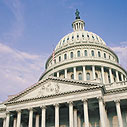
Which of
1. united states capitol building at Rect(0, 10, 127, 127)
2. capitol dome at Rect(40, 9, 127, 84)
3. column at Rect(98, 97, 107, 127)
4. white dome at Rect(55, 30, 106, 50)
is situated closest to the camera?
A: column at Rect(98, 97, 107, 127)

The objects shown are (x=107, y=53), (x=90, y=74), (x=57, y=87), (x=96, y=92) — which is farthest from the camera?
(x=107, y=53)

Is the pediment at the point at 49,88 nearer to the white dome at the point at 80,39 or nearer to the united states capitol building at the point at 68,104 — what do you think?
the united states capitol building at the point at 68,104

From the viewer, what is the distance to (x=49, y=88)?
1736 inches

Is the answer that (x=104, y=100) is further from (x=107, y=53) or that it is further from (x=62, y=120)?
(x=107, y=53)

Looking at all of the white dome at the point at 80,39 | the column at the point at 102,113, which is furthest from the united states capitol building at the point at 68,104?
the white dome at the point at 80,39

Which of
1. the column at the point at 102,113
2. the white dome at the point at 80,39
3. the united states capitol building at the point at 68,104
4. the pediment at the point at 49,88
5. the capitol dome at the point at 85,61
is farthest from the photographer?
the white dome at the point at 80,39

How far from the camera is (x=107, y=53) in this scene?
234ft

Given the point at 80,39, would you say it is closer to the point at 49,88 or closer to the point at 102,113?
the point at 49,88

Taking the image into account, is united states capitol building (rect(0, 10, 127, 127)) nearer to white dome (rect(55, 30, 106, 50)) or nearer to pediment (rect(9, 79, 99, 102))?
pediment (rect(9, 79, 99, 102))

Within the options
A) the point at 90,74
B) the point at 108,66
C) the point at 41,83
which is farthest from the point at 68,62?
the point at 41,83

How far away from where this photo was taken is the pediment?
137ft

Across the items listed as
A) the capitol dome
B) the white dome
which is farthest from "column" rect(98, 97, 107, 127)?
the white dome

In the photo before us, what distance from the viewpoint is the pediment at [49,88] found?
137 ft

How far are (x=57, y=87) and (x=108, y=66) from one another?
86.6ft
